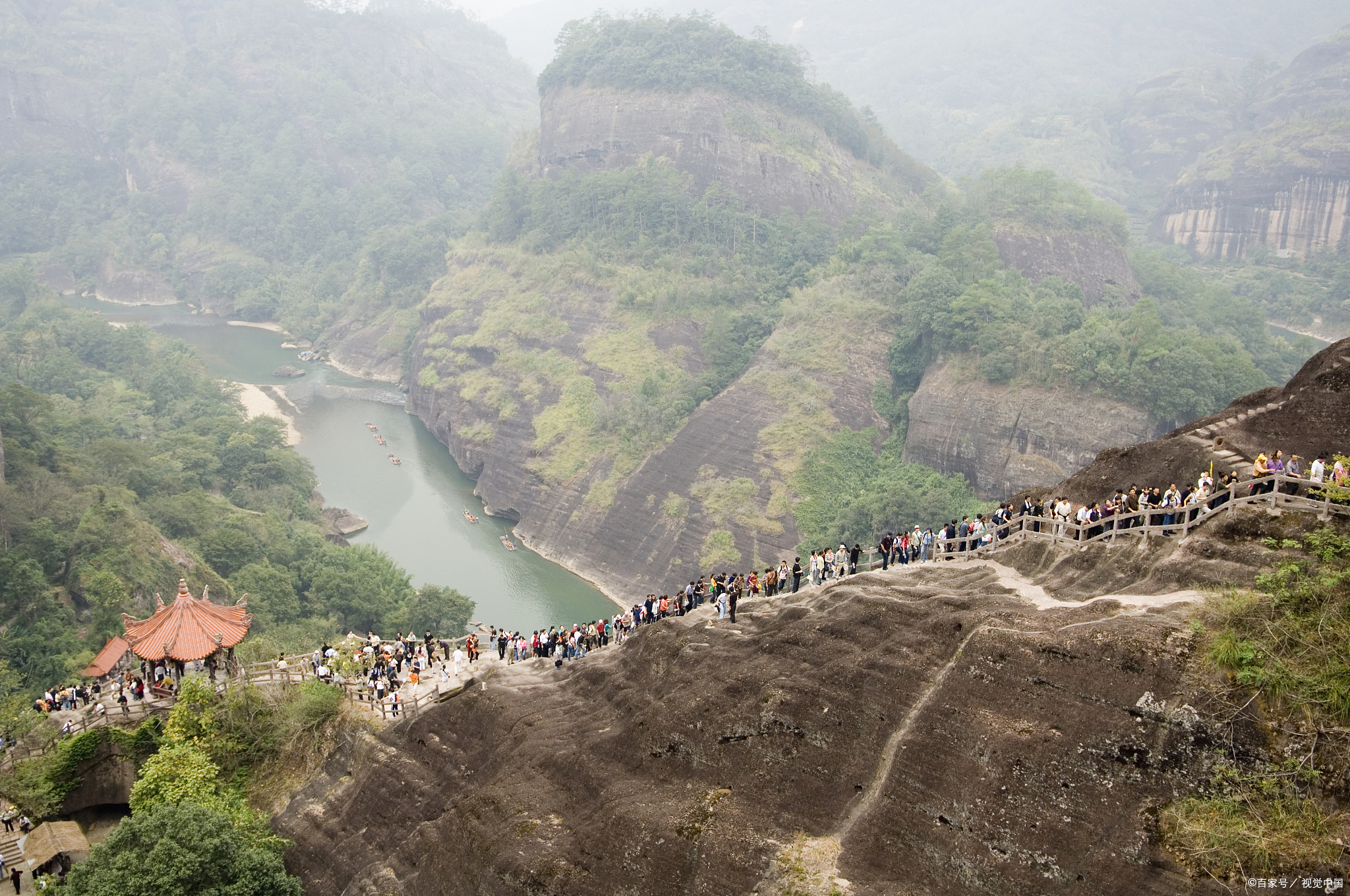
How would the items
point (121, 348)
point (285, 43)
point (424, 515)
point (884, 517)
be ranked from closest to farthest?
point (884, 517) → point (424, 515) → point (121, 348) → point (285, 43)

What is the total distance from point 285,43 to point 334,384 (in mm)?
91725

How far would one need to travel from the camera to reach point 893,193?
324 ft

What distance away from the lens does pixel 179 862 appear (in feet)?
69.4

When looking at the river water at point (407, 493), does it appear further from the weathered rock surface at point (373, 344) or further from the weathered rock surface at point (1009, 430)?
the weathered rock surface at point (1009, 430)

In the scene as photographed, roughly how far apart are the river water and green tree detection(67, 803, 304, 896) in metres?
33.5

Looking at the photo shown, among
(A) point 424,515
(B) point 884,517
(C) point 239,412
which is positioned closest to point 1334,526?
(B) point 884,517

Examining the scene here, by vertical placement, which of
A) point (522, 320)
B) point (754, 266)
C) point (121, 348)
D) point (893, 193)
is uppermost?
point (893, 193)

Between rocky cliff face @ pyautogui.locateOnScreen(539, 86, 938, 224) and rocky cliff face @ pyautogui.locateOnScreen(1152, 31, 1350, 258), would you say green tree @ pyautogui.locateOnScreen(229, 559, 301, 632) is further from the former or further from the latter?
rocky cliff face @ pyautogui.locateOnScreen(1152, 31, 1350, 258)

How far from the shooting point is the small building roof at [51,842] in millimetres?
24547

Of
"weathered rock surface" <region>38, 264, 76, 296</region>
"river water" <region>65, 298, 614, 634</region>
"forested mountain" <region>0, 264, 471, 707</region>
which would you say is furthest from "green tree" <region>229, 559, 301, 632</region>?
"weathered rock surface" <region>38, 264, 76, 296</region>

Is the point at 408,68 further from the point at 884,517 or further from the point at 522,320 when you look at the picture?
the point at 884,517

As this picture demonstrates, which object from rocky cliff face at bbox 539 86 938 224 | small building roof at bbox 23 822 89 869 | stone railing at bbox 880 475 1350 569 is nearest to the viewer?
stone railing at bbox 880 475 1350 569

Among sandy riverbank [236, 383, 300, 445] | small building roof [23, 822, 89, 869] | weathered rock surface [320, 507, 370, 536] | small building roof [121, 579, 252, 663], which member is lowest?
weathered rock surface [320, 507, 370, 536]

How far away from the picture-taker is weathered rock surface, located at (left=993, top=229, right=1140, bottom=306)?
255 feet
